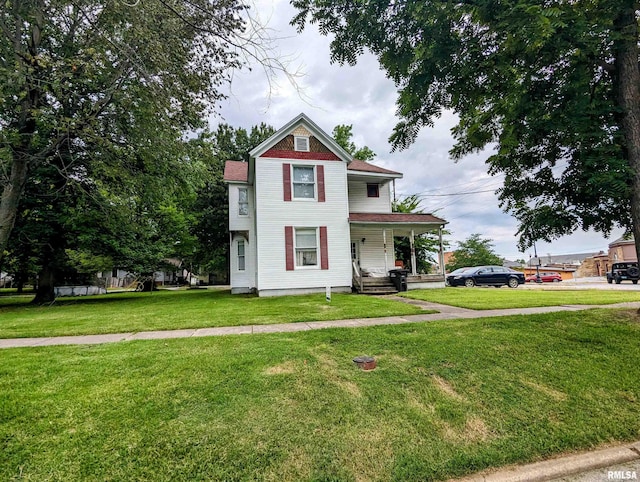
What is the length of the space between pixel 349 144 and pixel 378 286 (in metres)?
16.4

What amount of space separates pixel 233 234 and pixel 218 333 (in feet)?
39.0

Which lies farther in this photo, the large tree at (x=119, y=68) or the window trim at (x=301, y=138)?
the window trim at (x=301, y=138)

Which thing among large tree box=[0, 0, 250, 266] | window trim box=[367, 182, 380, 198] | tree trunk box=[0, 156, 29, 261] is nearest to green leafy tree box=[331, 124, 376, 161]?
window trim box=[367, 182, 380, 198]

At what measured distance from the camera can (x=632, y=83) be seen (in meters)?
5.14

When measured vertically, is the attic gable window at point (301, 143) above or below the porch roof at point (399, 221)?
above

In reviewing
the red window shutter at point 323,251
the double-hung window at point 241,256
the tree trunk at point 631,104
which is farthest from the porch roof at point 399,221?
the tree trunk at point 631,104

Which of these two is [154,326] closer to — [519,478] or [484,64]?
[519,478]

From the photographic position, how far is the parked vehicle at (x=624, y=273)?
22.7 m

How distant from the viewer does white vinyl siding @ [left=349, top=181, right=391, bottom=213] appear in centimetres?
1655

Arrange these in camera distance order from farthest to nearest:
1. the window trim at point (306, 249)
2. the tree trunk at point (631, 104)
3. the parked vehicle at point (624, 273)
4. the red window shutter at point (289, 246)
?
the parked vehicle at point (624, 273) < the window trim at point (306, 249) < the red window shutter at point (289, 246) < the tree trunk at point (631, 104)

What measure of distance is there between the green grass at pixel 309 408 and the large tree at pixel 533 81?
8.05ft

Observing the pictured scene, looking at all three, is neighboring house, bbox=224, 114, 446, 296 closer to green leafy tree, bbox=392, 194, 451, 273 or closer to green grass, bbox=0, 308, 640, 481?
green leafy tree, bbox=392, 194, 451, 273

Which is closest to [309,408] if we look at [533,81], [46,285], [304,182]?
[533,81]

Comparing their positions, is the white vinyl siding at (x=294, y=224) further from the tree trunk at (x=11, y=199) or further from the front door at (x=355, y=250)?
the tree trunk at (x=11, y=199)
